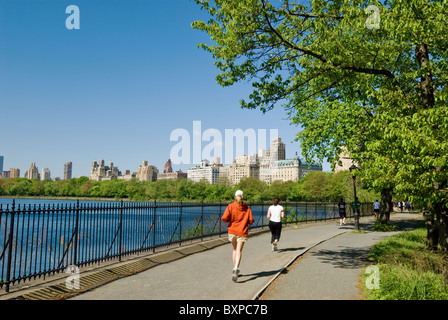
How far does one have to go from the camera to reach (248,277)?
8.85 metres

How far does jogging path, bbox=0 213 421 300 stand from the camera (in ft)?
24.1

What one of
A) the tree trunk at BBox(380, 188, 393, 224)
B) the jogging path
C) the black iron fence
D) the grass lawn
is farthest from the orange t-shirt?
the tree trunk at BBox(380, 188, 393, 224)

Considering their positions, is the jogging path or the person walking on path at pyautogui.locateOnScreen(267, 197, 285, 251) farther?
the person walking on path at pyautogui.locateOnScreen(267, 197, 285, 251)

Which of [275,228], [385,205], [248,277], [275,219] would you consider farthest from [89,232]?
[385,205]

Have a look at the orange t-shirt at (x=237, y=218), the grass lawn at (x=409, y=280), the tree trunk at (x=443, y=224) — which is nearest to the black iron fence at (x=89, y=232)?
the orange t-shirt at (x=237, y=218)

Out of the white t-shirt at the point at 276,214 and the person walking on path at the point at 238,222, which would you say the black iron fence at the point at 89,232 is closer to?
the person walking on path at the point at 238,222

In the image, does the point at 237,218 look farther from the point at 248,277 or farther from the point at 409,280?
the point at 409,280

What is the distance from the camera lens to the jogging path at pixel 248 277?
734 centimetres

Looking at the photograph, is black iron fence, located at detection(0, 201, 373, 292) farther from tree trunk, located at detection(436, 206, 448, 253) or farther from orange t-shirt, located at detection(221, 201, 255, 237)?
tree trunk, located at detection(436, 206, 448, 253)

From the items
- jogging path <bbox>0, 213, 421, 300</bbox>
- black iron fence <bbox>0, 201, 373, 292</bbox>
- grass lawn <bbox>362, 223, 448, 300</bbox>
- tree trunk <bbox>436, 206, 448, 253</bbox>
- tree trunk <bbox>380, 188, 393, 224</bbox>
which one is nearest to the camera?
grass lawn <bbox>362, 223, 448, 300</bbox>

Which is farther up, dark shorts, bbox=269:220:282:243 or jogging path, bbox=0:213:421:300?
dark shorts, bbox=269:220:282:243

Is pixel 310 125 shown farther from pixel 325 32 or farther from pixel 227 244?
pixel 325 32
